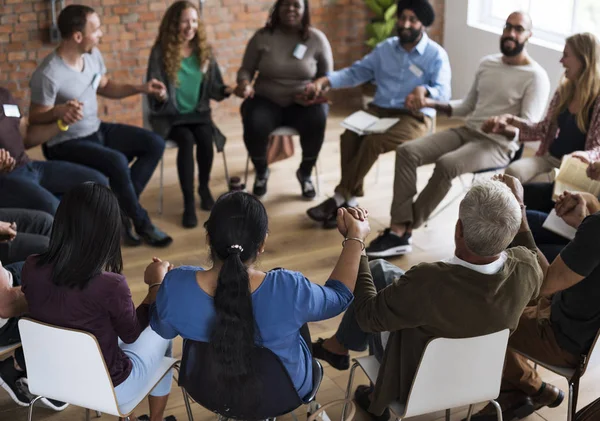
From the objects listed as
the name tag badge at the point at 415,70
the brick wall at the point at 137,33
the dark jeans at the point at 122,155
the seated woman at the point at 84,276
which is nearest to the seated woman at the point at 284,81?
the name tag badge at the point at 415,70

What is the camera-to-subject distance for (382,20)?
7.01 m

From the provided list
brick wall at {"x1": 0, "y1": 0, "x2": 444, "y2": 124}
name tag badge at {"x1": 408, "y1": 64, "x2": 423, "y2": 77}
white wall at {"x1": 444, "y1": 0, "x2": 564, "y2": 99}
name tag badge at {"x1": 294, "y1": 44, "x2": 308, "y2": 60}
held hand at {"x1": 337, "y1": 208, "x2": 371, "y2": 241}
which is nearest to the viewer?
held hand at {"x1": 337, "y1": 208, "x2": 371, "y2": 241}

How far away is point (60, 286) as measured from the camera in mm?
2318

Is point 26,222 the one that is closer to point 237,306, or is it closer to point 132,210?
point 132,210

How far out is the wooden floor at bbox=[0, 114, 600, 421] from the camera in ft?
10.3

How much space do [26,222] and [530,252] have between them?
2.34 metres

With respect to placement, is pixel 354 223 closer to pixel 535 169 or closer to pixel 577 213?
pixel 577 213

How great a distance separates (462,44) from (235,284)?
5.42 metres

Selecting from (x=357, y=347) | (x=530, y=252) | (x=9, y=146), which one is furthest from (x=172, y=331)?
(x=9, y=146)

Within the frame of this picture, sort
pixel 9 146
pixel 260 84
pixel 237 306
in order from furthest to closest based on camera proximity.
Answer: pixel 260 84 → pixel 9 146 → pixel 237 306

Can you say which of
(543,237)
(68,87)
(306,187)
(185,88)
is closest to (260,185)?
(306,187)

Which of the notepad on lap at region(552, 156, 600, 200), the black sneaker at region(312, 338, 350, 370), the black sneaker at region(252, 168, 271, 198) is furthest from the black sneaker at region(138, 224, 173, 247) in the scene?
the notepad on lap at region(552, 156, 600, 200)

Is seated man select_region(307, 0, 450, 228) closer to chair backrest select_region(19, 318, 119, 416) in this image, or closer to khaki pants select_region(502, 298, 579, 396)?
khaki pants select_region(502, 298, 579, 396)

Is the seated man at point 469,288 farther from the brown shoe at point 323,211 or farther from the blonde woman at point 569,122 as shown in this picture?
the brown shoe at point 323,211
